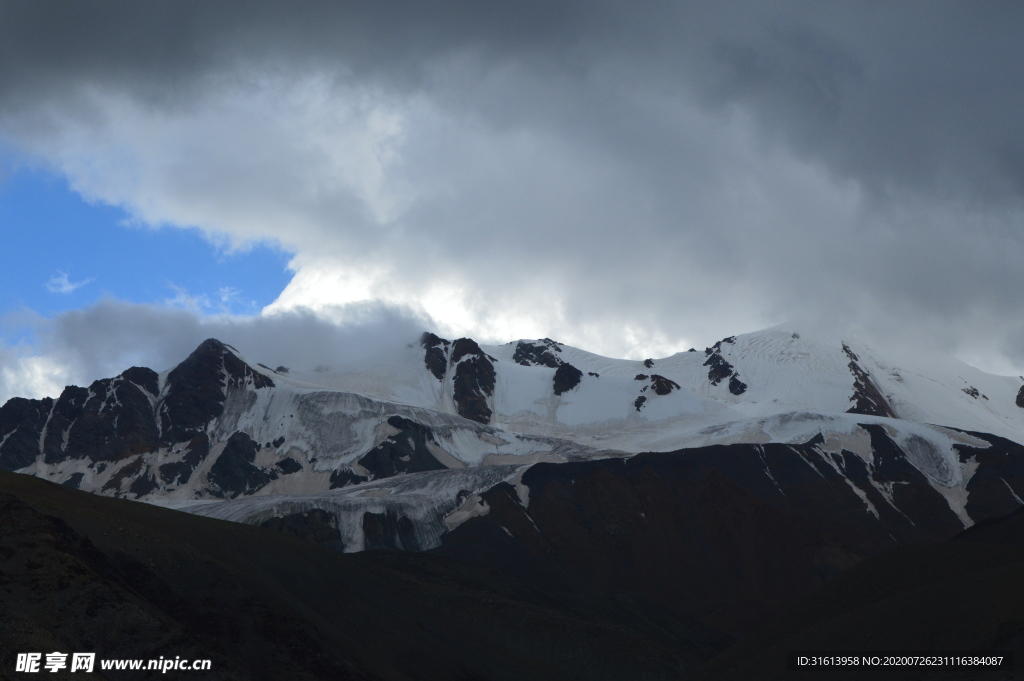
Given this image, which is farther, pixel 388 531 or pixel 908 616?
pixel 388 531

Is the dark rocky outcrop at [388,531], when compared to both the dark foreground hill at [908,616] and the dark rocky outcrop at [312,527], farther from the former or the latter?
the dark foreground hill at [908,616]

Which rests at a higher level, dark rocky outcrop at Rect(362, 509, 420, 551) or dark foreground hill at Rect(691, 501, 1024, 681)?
dark rocky outcrop at Rect(362, 509, 420, 551)

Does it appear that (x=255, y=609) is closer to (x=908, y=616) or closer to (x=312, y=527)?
(x=908, y=616)

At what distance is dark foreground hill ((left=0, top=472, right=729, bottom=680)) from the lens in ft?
186

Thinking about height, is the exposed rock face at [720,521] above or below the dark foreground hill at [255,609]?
above

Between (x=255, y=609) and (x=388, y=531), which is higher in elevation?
(x=388, y=531)

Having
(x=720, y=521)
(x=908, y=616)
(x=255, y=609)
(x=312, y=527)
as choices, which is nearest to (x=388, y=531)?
(x=312, y=527)

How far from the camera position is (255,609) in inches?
2621

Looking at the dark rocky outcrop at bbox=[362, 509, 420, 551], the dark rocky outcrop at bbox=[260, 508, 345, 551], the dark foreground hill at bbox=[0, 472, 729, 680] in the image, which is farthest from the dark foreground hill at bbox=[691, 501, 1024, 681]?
the dark rocky outcrop at bbox=[260, 508, 345, 551]

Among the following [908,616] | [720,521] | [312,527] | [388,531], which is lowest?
[908,616]

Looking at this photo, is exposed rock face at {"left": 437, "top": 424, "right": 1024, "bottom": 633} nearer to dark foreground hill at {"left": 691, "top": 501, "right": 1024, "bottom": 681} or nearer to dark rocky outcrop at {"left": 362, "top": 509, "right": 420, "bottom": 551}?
dark rocky outcrop at {"left": 362, "top": 509, "right": 420, "bottom": 551}

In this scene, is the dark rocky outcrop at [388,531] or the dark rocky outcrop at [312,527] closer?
the dark rocky outcrop at [312,527]

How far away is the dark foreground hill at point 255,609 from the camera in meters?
56.7

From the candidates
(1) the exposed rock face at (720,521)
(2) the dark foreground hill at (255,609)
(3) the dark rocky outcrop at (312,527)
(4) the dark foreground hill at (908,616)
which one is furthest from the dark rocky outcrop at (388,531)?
(4) the dark foreground hill at (908,616)
